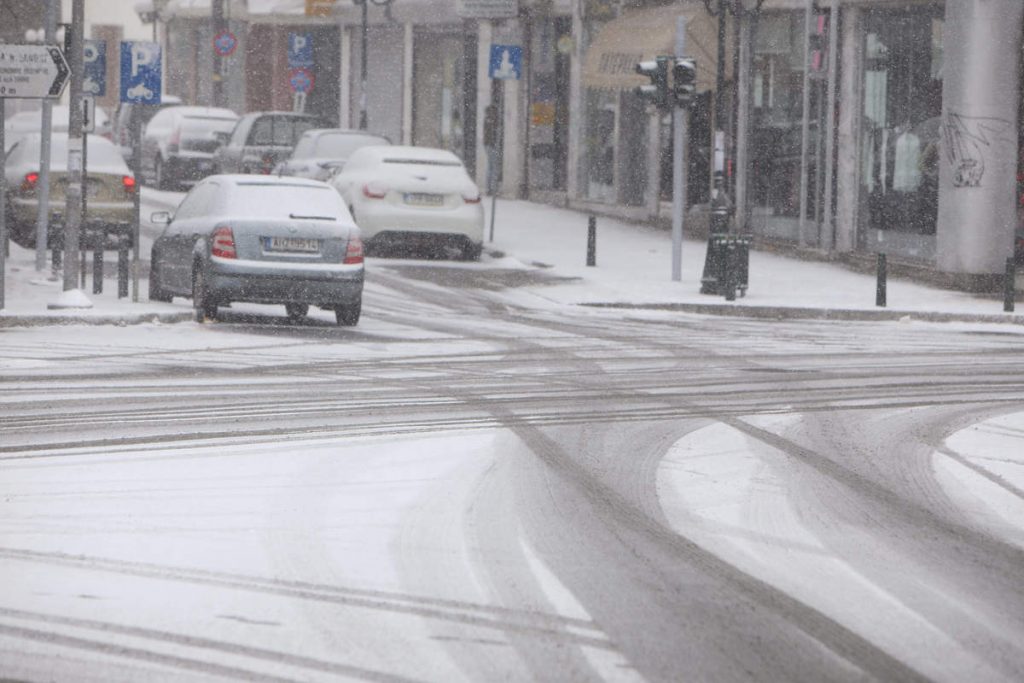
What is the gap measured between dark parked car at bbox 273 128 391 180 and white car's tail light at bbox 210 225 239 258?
42.4 ft

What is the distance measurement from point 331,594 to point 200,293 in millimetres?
12141

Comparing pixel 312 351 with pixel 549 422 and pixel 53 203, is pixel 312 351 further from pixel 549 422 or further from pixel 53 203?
pixel 53 203

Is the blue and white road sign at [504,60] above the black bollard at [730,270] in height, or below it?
above

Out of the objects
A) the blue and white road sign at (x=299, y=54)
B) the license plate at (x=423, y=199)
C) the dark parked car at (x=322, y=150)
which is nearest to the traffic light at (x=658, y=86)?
the license plate at (x=423, y=199)

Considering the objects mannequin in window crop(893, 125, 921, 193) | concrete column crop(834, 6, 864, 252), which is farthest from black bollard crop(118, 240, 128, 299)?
concrete column crop(834, 6, 864, 252)

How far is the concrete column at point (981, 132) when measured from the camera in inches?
966

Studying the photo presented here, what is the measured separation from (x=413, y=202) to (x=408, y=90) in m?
23.8

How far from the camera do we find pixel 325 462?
10.5 meters

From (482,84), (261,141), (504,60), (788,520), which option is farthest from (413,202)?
(788,520)

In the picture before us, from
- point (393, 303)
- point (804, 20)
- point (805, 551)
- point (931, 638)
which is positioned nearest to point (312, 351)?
point (393, 303)

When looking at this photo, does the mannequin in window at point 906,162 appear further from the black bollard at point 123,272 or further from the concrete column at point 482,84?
the concrete column at point 482,84

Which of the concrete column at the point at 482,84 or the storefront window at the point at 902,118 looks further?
the concrete column at the point at 482,84

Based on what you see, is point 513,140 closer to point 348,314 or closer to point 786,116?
point 786,116

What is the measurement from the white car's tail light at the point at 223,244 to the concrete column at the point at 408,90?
32.7 meters
